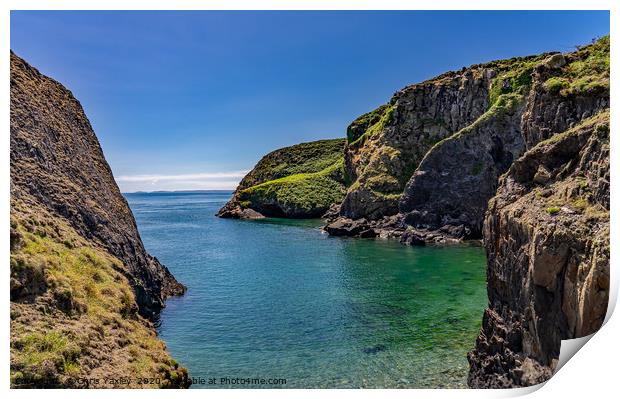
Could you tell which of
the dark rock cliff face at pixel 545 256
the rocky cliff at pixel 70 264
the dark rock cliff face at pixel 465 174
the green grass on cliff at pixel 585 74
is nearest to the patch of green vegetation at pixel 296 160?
the dark rock cliff face at pixel 465 174

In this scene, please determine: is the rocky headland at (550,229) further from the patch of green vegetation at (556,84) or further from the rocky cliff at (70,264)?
the rocky cliff at (70,264)

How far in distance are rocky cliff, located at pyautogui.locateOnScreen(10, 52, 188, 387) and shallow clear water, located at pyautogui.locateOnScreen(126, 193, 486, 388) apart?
12.6 feet

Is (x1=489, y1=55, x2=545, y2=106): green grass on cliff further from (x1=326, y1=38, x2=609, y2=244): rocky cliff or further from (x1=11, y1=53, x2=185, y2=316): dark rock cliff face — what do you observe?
(x1=11, y1=53, x2=185, y2=316): dark rock cliff face

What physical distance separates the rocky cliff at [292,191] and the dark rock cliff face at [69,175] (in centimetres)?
8747

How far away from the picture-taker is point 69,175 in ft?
100

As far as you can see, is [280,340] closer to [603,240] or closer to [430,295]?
[430,295]

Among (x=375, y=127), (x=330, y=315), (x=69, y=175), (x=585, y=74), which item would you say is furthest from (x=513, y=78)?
(x=69, y=175)

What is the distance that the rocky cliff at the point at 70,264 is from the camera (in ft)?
52.3

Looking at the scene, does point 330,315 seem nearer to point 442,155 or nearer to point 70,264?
point 70,264

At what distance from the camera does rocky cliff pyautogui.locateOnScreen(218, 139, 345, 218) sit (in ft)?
416

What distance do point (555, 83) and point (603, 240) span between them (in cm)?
1004

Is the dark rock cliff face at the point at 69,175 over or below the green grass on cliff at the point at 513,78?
below

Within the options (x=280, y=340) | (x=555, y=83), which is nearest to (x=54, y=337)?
(x=280, y=340)

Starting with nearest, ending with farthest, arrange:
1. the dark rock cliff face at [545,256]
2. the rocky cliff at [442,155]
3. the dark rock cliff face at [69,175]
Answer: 1. the dark rock cliff face at [545,256]
2. the dark rock cliff face at [69,175]
3. the rocky cliff at [442,155]
